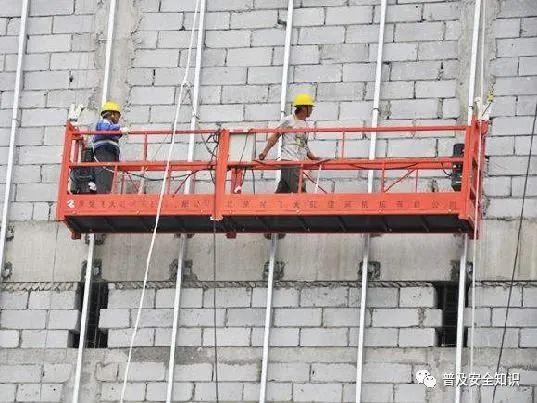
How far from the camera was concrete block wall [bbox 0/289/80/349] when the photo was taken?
26859mm

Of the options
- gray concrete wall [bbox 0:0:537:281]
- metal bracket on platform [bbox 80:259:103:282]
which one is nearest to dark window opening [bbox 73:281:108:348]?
metal bracket on platform [bbox 80:259:103:282]

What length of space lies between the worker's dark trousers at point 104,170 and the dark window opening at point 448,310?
15.0 feet

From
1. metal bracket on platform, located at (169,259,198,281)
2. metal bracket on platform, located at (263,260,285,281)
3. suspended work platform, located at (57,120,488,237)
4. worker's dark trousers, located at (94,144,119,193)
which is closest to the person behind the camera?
suspended work platform, located at (57,120,488,237)

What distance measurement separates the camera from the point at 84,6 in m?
28.3

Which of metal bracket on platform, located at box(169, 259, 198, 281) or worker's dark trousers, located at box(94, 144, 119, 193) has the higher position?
worker's dark trousers, located at box(94, 144, 119, 193)

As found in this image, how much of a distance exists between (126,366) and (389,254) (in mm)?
3804

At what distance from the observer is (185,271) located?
26.8m

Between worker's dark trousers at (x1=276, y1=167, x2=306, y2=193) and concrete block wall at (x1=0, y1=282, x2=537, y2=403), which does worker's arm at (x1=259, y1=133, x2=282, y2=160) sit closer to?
worker's dark trousers at (x1=276, y1=167, x2=306, y2=193)

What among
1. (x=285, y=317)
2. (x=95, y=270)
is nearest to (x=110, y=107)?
(x=95, y=270)

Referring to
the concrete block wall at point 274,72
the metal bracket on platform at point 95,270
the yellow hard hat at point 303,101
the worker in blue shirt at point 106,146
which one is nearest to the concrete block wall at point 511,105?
the concrete block wall at point 274,72

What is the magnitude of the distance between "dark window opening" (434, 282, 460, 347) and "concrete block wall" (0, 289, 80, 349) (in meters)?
4.91

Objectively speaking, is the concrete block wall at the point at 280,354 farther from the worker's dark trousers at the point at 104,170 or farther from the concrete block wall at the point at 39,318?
the worker's dark trousers at the point at 104,170

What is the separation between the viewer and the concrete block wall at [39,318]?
26859 millimetres

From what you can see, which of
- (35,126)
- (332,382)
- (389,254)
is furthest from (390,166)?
(35,126)
